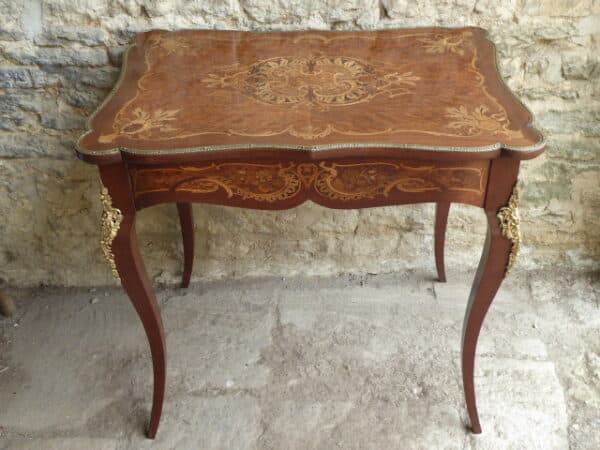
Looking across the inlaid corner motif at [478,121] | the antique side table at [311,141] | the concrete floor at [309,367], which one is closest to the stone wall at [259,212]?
the concrete floor at [309,367]

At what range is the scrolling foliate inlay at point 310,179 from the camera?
1358 millimetres

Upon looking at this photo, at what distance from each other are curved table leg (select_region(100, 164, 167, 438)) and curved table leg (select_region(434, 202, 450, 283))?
3.57 ft

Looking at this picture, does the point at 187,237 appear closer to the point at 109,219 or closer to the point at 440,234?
the point at 109,219

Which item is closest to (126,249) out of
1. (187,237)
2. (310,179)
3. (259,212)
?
(310,179)

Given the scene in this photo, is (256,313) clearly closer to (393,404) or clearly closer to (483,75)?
(393,404)

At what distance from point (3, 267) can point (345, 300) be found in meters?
1.35

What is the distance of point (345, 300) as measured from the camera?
231 cm

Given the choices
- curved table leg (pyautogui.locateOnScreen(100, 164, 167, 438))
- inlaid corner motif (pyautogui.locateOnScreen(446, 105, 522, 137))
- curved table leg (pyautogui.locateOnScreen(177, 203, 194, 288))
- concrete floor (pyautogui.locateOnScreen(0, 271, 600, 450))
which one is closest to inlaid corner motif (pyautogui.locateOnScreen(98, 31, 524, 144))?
inlaid corner motif (pyautogui.locateOnScreen(446, 105, 522, 137))

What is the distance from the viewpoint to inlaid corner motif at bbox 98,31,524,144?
→ 1.37m

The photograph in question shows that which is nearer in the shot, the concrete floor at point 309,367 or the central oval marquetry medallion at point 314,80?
the central oval marquetry medallion at point 314,80

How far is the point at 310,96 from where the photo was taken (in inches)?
59.7

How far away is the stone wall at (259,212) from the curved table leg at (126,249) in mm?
706

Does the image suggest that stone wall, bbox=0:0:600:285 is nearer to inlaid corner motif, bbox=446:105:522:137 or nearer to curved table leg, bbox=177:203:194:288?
curved table leg, bbox=177:203:194:288

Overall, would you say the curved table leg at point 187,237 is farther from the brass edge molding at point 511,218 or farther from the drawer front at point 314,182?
the brass edge molding at point 511,218
